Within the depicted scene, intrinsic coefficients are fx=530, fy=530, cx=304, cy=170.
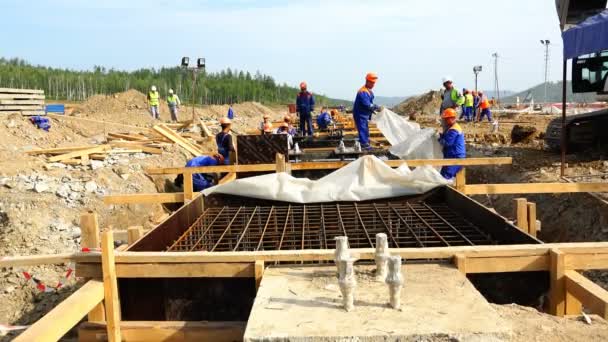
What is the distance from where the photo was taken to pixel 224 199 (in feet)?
19.2

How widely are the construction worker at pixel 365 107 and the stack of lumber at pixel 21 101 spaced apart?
13.1m

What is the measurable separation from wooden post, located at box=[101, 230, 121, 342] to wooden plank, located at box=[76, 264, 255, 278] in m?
0.13

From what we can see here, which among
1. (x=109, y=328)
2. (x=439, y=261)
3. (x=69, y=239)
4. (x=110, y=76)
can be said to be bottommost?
(x=69, y=239)

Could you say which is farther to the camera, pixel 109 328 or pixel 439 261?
pixel 439 261

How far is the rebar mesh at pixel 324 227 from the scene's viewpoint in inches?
169

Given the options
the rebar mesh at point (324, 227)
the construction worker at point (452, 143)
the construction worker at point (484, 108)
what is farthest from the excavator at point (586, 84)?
the construction worker at point (484, 108)

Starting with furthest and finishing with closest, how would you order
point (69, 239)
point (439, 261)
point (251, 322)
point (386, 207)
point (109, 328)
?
point (69, 239)
point (386, 207)
point (439, 261)
point (109, 328)
point (251, 322)

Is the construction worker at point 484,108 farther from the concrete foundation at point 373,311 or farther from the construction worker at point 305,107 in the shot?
the concrete foundation at point 373,311

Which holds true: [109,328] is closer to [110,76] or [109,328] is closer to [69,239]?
[69,239]

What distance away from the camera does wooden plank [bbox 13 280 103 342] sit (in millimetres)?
2162

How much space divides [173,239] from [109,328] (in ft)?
5.22

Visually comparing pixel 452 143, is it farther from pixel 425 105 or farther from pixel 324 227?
pixel 425 105

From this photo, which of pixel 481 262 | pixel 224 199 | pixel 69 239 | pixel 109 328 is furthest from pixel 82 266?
pixel 69 239

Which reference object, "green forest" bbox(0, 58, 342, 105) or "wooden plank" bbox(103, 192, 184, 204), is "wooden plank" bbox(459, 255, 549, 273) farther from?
"green forest" bbox(0, 58, 342, 105)
